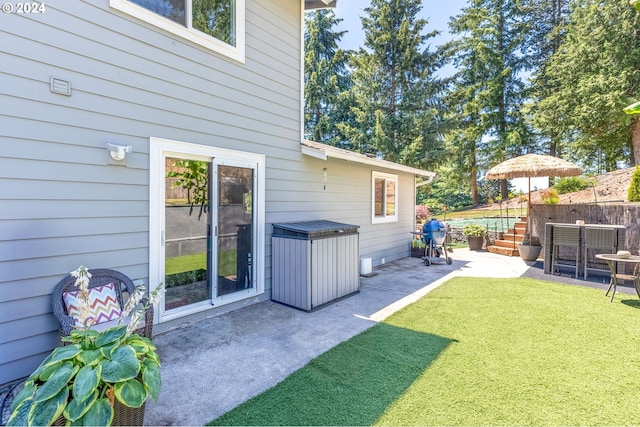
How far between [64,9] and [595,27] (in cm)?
2052

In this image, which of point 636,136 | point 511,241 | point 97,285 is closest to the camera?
point 97,285

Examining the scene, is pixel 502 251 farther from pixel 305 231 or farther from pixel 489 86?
pixel 489 86

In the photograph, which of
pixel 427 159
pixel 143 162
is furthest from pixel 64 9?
pixel 427 159

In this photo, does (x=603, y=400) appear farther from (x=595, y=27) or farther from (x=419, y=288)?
(x=595, y=27)

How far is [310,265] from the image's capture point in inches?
177

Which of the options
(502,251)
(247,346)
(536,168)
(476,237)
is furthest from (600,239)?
(247,346)

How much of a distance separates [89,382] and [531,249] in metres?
9.35

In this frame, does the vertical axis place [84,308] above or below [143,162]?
below

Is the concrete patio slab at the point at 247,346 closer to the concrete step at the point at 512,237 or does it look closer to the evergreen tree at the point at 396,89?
the concrete step at the point at 512,237

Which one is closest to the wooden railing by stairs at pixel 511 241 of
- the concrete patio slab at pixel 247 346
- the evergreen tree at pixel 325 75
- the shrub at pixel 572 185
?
the concrete patio slab at pixel 247 346

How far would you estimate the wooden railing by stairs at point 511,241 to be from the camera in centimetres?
934

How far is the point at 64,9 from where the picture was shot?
2912mm

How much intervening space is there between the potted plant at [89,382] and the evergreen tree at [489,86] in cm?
1860

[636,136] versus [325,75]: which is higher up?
[325,75]
